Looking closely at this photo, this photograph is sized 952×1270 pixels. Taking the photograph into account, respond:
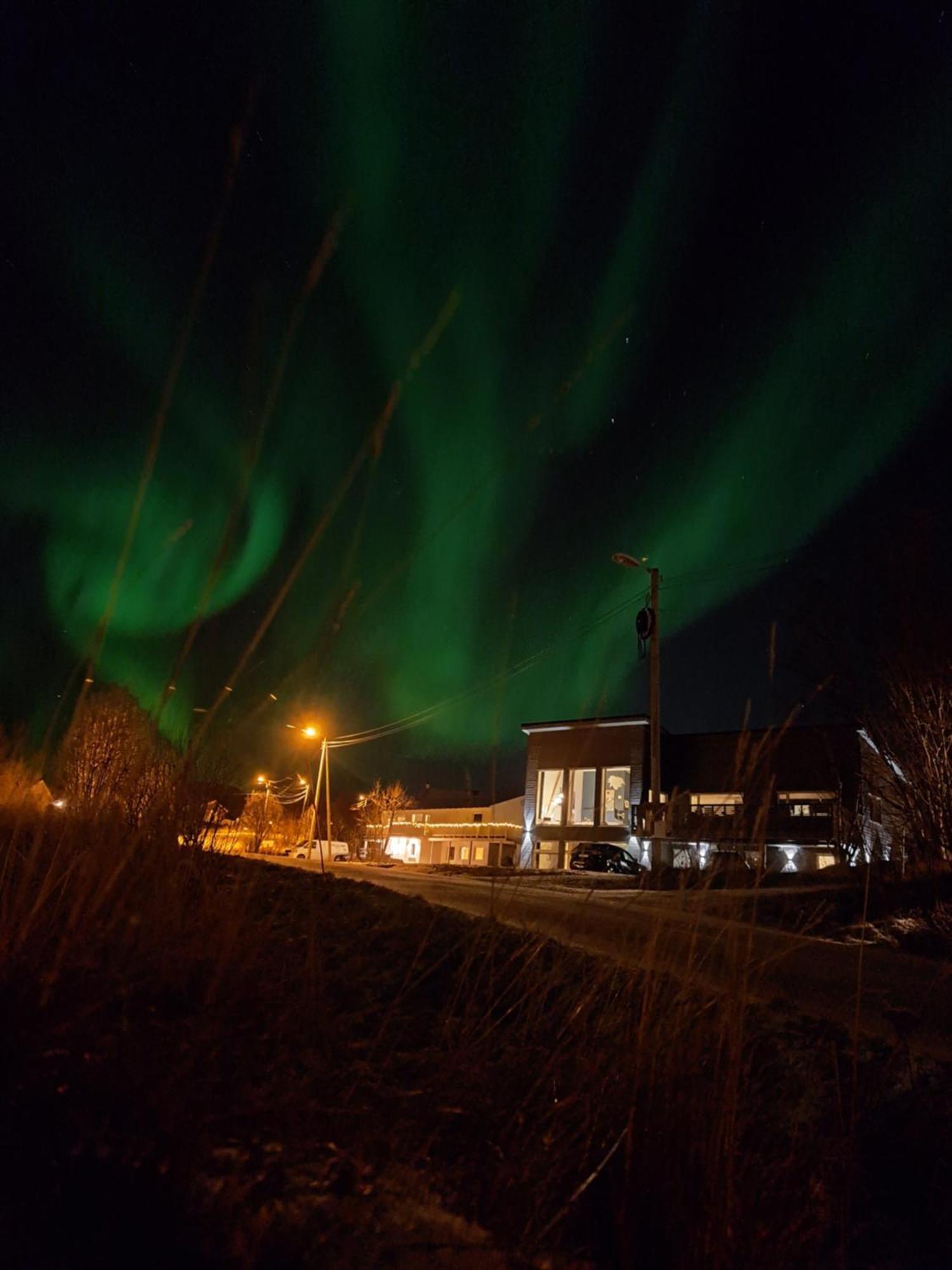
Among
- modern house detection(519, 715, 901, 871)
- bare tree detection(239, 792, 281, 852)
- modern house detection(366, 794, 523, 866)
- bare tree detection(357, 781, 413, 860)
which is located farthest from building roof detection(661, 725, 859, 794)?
bare tree detection(357, 781, 413, 860)

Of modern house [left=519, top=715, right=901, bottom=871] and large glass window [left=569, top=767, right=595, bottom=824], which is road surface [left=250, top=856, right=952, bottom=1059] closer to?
modern house [left=519, top=715, right=901, bottom=871]

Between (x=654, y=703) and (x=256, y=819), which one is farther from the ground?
(x=654, y=703)

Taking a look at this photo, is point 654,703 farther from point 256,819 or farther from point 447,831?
point 447,831

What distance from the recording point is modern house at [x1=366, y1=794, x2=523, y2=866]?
44906mm

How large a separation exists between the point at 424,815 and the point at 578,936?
44830 mm

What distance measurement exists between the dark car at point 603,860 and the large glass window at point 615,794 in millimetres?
7586

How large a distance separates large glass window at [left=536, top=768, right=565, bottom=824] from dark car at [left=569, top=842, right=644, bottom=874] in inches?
326

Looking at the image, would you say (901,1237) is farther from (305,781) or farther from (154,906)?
(305,781)

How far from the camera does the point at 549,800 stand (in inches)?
1455

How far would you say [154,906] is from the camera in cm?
350

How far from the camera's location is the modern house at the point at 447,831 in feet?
147

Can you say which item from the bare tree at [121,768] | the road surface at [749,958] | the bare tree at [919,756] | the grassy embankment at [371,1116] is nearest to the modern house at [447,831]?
the bare tree at [919,756]

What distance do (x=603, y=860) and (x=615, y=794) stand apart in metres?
9.01

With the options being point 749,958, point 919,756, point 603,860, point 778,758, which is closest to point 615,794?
point 603,860
